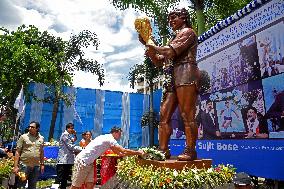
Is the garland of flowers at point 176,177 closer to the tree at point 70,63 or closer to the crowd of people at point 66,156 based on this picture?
the crowd of people at point 66,156

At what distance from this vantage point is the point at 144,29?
399 cm

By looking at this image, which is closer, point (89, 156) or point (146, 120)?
point (89, 156)

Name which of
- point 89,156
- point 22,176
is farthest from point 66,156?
point 89,156

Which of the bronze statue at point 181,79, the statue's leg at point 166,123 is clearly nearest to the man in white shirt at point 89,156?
the statue's leg at point 166,123

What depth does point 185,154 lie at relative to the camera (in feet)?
12.1

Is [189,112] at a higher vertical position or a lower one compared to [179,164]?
higher

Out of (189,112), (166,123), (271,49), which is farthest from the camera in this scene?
(271,49)

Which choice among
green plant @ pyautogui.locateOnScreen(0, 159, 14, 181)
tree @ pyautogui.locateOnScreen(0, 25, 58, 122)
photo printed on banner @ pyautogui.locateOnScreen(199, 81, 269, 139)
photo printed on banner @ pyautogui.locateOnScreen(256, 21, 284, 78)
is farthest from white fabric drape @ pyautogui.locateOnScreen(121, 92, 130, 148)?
photo printed on banner @ pyautogui.locateOnScreen(256, 21, 284, 78)

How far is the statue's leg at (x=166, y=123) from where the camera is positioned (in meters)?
3.94

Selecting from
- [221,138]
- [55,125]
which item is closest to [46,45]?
[55,125]

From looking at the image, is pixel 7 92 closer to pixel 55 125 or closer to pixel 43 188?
pixel 55 125

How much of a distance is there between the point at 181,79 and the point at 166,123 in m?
0.60

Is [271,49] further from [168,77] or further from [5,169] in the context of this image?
[5,169]

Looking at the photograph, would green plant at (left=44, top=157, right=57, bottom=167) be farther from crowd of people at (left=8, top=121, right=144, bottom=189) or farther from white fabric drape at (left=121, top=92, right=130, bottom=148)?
white fabric drape at (left=121, top=92, right=130, bottom=148)
